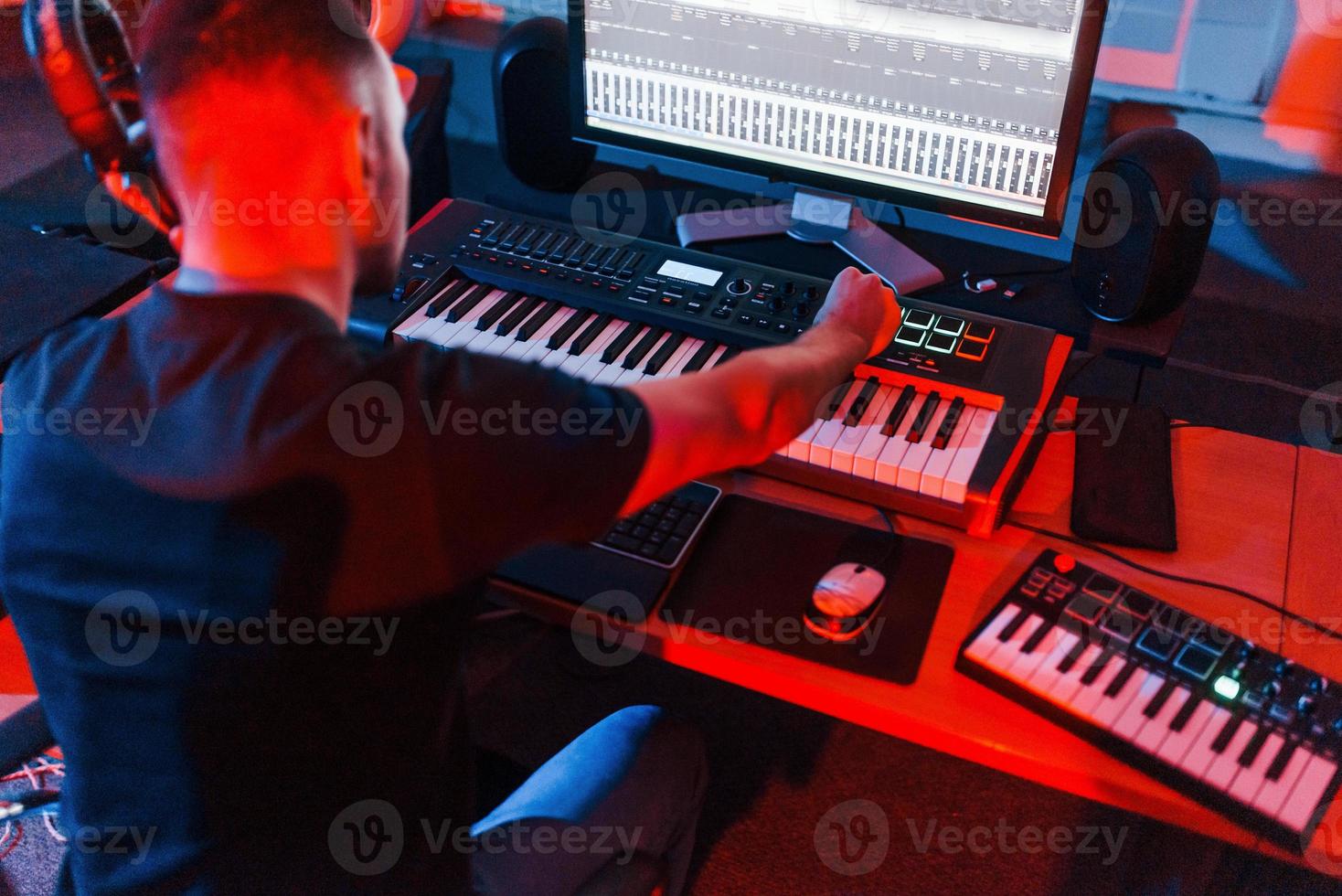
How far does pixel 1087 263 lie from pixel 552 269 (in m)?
0.70

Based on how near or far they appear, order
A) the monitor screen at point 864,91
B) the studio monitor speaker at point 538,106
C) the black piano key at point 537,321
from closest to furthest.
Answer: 1. the monitor screen at point 864,91
2. the black piano key at point 537,321
3. the studio monitor speaker at point 538,106

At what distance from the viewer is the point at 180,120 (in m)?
0.81

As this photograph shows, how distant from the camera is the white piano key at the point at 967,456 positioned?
1.13m

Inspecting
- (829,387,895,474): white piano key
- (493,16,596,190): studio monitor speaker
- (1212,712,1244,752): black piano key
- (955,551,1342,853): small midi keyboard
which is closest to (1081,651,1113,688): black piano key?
(955,551,1342,853): small midi keyboard

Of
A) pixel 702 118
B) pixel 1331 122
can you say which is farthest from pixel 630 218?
pixel 1331 122

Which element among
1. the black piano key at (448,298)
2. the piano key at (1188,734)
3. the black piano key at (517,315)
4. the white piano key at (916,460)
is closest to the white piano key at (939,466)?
the white piano key at (916,460)

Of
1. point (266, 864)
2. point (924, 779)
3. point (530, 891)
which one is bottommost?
point (924, 779)

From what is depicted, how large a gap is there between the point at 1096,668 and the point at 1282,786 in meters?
0.17

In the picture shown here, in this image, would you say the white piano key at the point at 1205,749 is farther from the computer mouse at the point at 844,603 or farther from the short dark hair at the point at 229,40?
the short dark hair at the point at 229,40

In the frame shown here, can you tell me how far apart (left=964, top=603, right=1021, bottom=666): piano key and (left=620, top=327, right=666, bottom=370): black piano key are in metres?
0.53

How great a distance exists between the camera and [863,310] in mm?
1173

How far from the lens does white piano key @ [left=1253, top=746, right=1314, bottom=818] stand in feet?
2.92

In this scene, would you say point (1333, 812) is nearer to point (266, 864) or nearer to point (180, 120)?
point (266, 864)

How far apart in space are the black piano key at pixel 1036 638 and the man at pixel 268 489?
0.33m
